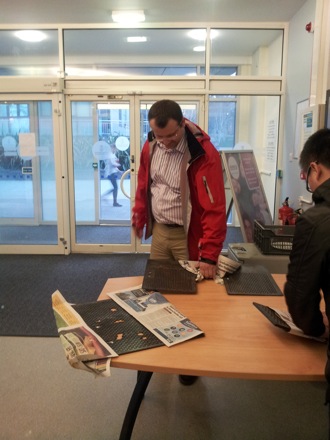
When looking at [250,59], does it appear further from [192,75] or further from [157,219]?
[157,219]

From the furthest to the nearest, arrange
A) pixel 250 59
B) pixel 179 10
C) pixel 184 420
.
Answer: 1. pixel 250 59
2. pixel 179 10
3. pixel 184 420

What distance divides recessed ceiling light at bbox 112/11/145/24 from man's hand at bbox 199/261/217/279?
369 centimetres

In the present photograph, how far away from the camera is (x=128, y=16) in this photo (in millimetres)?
4340

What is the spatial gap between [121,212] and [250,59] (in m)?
2.74

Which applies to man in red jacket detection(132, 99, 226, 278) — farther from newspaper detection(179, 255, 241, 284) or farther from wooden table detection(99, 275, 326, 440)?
wooden table detection(99, 275, 326, 440)

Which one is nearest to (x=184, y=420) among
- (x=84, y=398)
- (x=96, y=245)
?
(x=84, y=398)

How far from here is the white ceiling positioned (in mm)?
4000

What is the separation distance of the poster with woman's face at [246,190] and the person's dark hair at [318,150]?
2.40 m

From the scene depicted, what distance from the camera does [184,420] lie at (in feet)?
6.27

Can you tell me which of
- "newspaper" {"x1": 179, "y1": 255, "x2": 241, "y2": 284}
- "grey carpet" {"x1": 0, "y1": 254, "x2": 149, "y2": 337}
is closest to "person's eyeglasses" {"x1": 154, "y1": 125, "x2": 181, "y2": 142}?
"newspaper" {"x1": 179, "y1": 255, "x2": 241, "y2": 284}

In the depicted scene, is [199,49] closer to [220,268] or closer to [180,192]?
[180,192]

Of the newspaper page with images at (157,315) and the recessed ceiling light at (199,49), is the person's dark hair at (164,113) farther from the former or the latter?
the recessed ceiling light at (199,49)

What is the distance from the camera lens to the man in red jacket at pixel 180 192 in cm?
180

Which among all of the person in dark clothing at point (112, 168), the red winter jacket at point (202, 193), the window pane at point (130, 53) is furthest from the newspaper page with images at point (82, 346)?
the window pane at point (130, 53)
